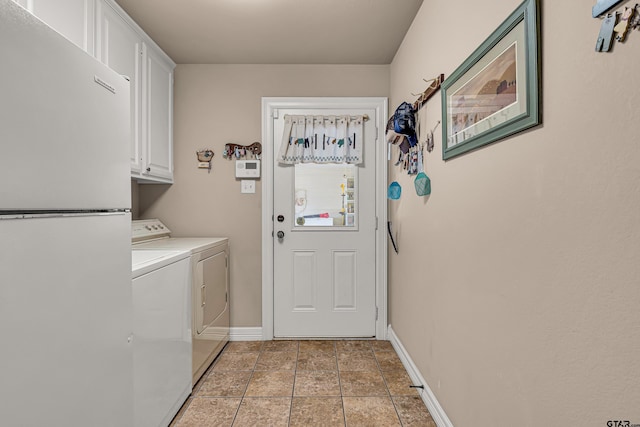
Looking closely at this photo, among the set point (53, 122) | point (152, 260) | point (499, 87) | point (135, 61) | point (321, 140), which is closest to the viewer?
point (53, 122)

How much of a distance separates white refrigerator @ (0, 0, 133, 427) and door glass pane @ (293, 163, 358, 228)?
1906mm

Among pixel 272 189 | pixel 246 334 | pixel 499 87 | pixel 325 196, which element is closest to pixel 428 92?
pixel 499 87

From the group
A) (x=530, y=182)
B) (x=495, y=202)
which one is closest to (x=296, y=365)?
(x=495, y=202)

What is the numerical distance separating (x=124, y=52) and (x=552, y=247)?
251 cm

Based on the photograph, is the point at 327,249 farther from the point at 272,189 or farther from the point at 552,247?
the point at 552,247

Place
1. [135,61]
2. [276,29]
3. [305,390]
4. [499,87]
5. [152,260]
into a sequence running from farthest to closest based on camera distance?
[276,29], [135,61], [305,390], [152,260], [499,87]

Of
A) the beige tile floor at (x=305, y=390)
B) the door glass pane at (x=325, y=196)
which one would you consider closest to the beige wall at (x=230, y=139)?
the door glass pane at (x=325, y=196)

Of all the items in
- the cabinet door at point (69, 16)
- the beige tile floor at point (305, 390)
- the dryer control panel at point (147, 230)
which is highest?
the cabinet door at point (69, 16)

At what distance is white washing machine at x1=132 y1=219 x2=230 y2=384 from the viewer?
2209 mm

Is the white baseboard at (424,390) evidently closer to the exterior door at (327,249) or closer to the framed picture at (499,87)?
the exterior door at (327,249)

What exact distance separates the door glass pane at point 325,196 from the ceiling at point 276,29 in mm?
938

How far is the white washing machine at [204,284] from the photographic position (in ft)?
7.25

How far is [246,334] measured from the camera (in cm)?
302

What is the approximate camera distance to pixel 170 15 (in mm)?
2260
